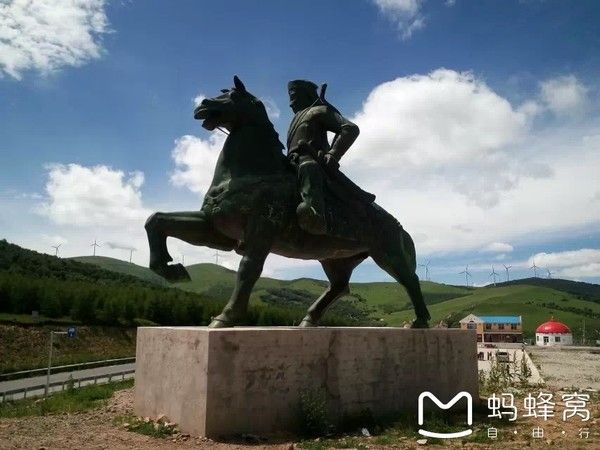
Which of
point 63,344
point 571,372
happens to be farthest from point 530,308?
point 63,344

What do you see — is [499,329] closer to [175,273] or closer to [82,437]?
[175,273]

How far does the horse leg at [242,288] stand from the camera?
6.96 metres

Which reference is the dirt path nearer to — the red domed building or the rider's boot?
the rider's boot

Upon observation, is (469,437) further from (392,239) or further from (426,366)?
(392,239)

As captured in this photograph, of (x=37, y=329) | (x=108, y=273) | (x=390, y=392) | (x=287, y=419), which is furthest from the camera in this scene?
(x=108, y=273)

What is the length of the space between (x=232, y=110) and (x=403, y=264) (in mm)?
3841

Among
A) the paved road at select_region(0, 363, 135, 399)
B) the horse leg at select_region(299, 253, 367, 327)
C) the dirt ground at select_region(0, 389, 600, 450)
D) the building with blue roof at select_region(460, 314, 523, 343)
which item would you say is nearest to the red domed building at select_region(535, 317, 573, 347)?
the building with blue roof at select_region(460, 314, 523, 343)

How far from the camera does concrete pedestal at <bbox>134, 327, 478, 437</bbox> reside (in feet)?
20.2

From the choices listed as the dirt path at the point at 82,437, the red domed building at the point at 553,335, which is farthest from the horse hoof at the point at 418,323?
the red domed building at the point at 553,335

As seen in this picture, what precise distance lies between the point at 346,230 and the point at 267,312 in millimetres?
51943

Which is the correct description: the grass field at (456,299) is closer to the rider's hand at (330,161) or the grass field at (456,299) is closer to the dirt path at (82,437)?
the rider's hand at (330,161)

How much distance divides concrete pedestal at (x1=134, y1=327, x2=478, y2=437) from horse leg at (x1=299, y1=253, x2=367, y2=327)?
1413 mm

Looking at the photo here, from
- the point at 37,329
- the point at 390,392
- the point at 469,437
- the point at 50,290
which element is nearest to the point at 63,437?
the point at 390,392

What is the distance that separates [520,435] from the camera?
692 centimetres
